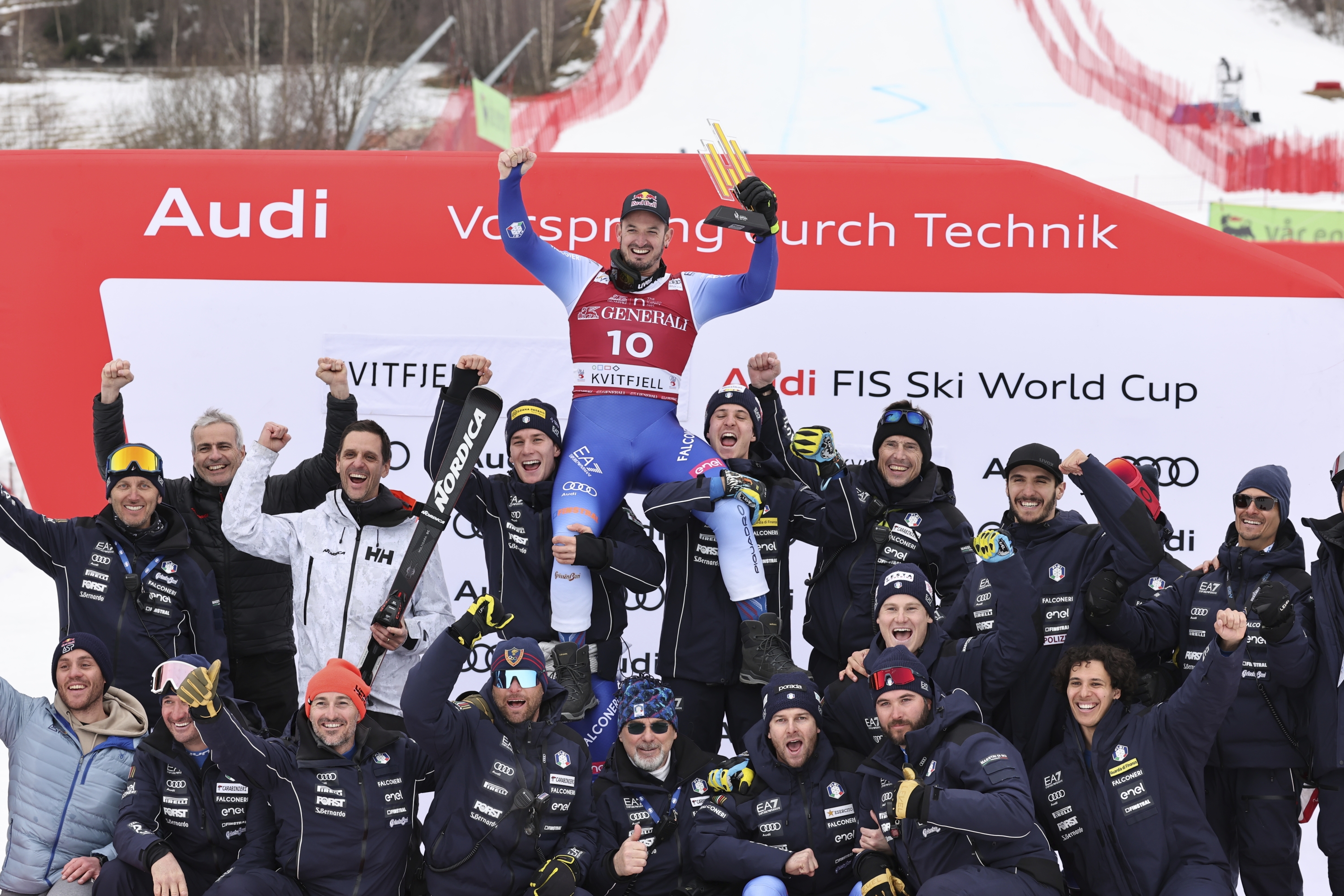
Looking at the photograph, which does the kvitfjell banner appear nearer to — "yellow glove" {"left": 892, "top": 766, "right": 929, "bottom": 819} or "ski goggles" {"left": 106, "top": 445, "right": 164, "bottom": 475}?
"ski goggles" {"left": 106, "top": 445, "right": 164, "bottom": 475}

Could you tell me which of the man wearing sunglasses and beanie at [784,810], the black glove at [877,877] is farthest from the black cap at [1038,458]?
the black glove at [877,877]

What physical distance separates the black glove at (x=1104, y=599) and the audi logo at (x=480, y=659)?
332 cm

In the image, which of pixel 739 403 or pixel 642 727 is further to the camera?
pixel 739 403

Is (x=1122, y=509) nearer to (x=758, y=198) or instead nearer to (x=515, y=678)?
(x=758, y=198)

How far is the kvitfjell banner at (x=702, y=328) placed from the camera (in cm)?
696

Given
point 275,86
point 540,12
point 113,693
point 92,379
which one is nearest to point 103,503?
point 92,379

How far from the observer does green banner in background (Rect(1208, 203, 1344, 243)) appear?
12977 millimetres

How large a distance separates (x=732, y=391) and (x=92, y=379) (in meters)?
3.67

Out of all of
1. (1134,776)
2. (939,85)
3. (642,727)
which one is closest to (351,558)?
(642,727)

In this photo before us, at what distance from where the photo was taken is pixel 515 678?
4.76 meters

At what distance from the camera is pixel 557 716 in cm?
500

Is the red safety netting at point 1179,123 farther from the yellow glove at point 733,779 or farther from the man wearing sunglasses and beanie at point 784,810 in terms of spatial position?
the yellow glove at point 733,779

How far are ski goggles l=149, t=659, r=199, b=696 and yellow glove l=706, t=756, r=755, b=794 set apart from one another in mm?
1918

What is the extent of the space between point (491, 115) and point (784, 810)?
31.8 feet
